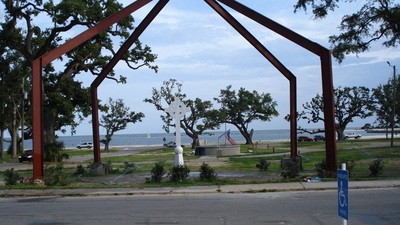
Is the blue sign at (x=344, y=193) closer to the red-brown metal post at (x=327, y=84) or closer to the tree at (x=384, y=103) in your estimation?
the red-brown metal post at (x=327, y=84)

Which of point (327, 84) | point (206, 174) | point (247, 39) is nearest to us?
point (327, 84)

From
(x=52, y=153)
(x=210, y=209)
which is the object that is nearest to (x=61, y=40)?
(x=52, y=153)

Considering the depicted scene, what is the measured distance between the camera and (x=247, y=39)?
2350 cm

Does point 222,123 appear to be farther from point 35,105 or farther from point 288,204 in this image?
point 288,204

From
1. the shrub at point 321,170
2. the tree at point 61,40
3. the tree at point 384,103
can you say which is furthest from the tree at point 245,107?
the shrub at point 321,170

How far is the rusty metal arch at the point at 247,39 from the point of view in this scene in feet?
62.4

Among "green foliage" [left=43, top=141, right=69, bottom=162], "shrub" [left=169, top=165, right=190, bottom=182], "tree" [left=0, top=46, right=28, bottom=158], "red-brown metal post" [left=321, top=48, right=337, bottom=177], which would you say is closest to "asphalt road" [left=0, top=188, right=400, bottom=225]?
"red-brown metal post" [left=321, top=48, right=337, bottom=177]

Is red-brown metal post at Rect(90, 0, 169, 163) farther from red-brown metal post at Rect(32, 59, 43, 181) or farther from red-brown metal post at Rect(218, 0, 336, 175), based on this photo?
red-brown metal post at Rect(218, 0, 336, 175)

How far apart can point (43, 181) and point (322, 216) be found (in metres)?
12.0

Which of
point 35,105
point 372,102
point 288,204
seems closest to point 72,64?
point 35,105

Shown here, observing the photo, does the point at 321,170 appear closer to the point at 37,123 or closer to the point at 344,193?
the point at 37,123

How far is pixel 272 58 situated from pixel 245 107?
56054 mm

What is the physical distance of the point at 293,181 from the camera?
18422 mm

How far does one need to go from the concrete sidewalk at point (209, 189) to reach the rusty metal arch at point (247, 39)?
1.92m
